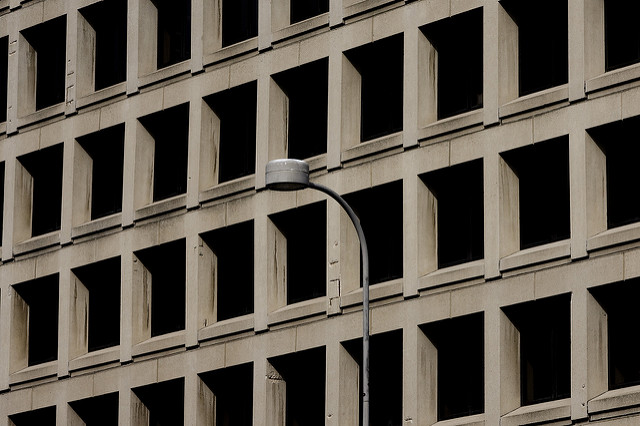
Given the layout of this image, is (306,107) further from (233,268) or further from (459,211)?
(459,211)

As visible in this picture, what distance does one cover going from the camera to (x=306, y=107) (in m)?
48.4

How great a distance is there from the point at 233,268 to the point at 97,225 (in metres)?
4.63

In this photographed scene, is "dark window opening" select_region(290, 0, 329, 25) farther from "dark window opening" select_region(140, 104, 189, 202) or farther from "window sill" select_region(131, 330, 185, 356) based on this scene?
"window sill" select_region(131, 330, 185, 356)

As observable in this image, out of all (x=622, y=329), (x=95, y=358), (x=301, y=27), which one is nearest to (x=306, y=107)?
(x=301, y=27)

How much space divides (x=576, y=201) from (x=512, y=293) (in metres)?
2.35

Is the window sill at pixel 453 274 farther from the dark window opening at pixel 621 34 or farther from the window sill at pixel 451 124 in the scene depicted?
the dark window opening at pixel 621 34

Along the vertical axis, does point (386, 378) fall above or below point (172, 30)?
below

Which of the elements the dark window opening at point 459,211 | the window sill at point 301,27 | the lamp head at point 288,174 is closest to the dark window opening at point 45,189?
the window sill at point 301,27

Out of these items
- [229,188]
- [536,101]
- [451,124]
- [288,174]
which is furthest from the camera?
[229,188]

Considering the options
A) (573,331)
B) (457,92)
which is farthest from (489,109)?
(573,331)

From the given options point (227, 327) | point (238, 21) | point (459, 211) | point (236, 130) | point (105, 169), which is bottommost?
point (227, 327)

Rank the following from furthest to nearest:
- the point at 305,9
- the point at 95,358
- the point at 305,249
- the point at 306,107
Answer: the point at 95,358 < the point at 305,9 < the point at 306,107 < the point at 305,249

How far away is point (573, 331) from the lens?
4134 centimetres

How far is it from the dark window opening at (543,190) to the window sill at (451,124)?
3.70 ft
